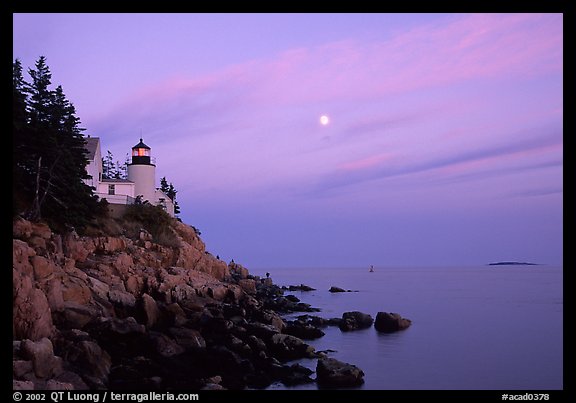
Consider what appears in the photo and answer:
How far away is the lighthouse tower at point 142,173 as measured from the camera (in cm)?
3928

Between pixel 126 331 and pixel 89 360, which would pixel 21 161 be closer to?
pixel 126 331

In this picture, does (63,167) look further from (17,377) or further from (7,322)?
(7,322)

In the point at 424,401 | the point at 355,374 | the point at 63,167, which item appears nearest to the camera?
the point at 424,401

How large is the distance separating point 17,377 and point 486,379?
15.6 metres

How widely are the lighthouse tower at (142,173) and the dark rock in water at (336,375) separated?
27879mm

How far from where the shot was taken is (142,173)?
3956 cm

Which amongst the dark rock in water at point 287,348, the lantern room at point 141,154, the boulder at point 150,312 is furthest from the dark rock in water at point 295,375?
the lantern room at point 141,154

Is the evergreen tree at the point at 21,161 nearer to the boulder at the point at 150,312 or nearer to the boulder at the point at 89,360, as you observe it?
the boulder at the point at 150,312

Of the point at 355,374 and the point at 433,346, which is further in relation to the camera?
the point at 433,346

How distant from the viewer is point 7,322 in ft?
16.5

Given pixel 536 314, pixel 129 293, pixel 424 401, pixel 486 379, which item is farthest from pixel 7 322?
pixel 536 314

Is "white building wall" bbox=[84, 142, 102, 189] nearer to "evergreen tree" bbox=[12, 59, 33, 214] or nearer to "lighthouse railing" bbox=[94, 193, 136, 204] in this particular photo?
"lighthouse railing" bbox=[94, 193, 136, 204]

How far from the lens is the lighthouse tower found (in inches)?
1547

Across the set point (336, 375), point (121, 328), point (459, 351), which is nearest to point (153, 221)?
point (121, 328)
